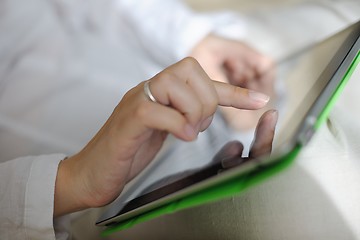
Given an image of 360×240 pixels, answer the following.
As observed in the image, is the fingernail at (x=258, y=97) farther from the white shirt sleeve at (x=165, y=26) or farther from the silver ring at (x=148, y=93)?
the white shirt sleeve at (x=165, y=26)

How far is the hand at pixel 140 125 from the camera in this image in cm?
30

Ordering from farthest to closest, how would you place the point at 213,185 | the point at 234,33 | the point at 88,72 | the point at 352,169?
the point at 234,33 < the point at 88,72 < the point at 352,169 < the point at 213,185

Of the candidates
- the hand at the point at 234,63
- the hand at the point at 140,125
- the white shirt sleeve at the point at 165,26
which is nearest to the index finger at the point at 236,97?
the hand at the point at 140,125

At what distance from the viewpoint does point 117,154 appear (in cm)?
32

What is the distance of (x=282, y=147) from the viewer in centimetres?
21

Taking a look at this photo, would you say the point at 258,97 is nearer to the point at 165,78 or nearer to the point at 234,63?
the point at 165,78

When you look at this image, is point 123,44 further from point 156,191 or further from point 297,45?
point 156,191

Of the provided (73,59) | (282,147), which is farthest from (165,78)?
(73,59)

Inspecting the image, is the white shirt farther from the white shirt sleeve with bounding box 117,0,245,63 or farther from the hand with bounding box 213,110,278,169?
the hand with bounding box 213,110,278,169

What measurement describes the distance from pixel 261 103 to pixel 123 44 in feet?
0.94

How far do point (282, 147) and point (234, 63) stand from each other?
36 cm

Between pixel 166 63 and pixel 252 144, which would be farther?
pixel 166 63

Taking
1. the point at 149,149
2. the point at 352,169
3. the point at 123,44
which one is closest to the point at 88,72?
the point at 123,44

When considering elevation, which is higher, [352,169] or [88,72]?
[88,72]
